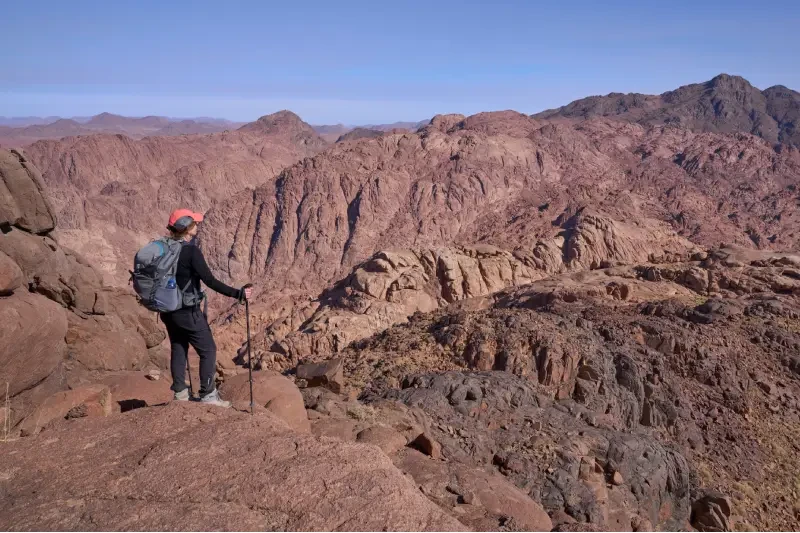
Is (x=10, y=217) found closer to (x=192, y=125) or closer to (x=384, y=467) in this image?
(x=384, y=467)

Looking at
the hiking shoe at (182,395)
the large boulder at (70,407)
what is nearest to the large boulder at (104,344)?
the large boulder at (70,407)

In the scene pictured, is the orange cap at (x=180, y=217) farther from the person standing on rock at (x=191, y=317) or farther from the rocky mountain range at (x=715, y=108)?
the rocky mountain range at (x=715, y=108)

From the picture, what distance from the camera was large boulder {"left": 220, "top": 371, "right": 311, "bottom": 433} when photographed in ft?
20.6

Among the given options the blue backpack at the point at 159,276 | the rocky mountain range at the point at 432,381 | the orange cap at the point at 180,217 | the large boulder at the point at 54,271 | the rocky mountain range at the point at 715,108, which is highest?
the rocky mountain range at the point at 715,108

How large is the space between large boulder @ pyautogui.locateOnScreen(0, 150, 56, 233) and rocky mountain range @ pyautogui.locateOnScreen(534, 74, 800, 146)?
6579cm

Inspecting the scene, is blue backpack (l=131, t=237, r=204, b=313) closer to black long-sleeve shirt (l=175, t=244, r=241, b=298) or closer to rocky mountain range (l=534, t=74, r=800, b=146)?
black long-sleeve shirt (l=175, t=244, r=241, b=298)

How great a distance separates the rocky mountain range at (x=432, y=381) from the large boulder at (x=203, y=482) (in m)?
0.02

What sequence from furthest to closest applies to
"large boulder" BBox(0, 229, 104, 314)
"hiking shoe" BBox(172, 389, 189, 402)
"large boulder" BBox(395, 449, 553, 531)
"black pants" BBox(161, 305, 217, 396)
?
1. "large boulder" BBox(0, 229, 104, 314)
2. "hiking shoe" BBox(172, 389, 189, 402)
3. "black pants" BBox(161, 305, 217, 396)
4. "large boulder" BBox(395, 449, 553, 531)

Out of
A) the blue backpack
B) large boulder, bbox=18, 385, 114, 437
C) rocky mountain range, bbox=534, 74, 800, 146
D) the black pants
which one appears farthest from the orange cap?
rocky mountain range, bbox=534, 74, 800, 146

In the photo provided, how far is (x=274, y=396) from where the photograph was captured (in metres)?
6.41

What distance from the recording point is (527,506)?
5902mm

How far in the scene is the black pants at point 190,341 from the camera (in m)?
5.45

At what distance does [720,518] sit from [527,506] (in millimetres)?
5529

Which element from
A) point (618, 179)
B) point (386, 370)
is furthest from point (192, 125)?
point (386, 370)
